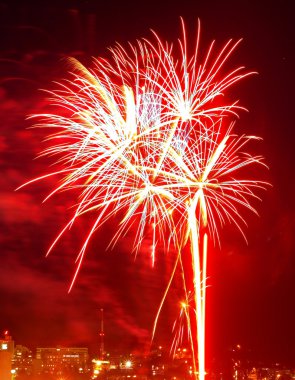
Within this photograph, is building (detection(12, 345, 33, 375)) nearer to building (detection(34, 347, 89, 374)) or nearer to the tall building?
building (detection(34, 347, 89, 374))

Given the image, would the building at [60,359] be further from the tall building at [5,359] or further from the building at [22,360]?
the tall building at [5,359]

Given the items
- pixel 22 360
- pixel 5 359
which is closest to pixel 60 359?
pixel 22 360

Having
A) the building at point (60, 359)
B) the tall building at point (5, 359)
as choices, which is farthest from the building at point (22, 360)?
the tall building at point (5, 359)

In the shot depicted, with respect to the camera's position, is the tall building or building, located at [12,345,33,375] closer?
the tall building

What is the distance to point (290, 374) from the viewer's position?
14.9m

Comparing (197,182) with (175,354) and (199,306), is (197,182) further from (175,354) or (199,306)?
(175,354)

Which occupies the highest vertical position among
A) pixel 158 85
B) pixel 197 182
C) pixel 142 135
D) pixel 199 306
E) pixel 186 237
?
pixel 158 85

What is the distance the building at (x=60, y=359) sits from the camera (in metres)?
26.9

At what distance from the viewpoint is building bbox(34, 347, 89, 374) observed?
88.2 ft

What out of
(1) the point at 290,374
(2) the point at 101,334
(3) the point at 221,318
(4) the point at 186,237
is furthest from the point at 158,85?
(2) the point at 101,334

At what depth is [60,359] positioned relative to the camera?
29062mm

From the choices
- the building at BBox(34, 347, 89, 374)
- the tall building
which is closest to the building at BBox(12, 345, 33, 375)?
the building at BBox(34, 347, 89, 374)

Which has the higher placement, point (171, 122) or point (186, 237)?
point (171, 122)

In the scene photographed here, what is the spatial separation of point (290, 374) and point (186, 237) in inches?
278
